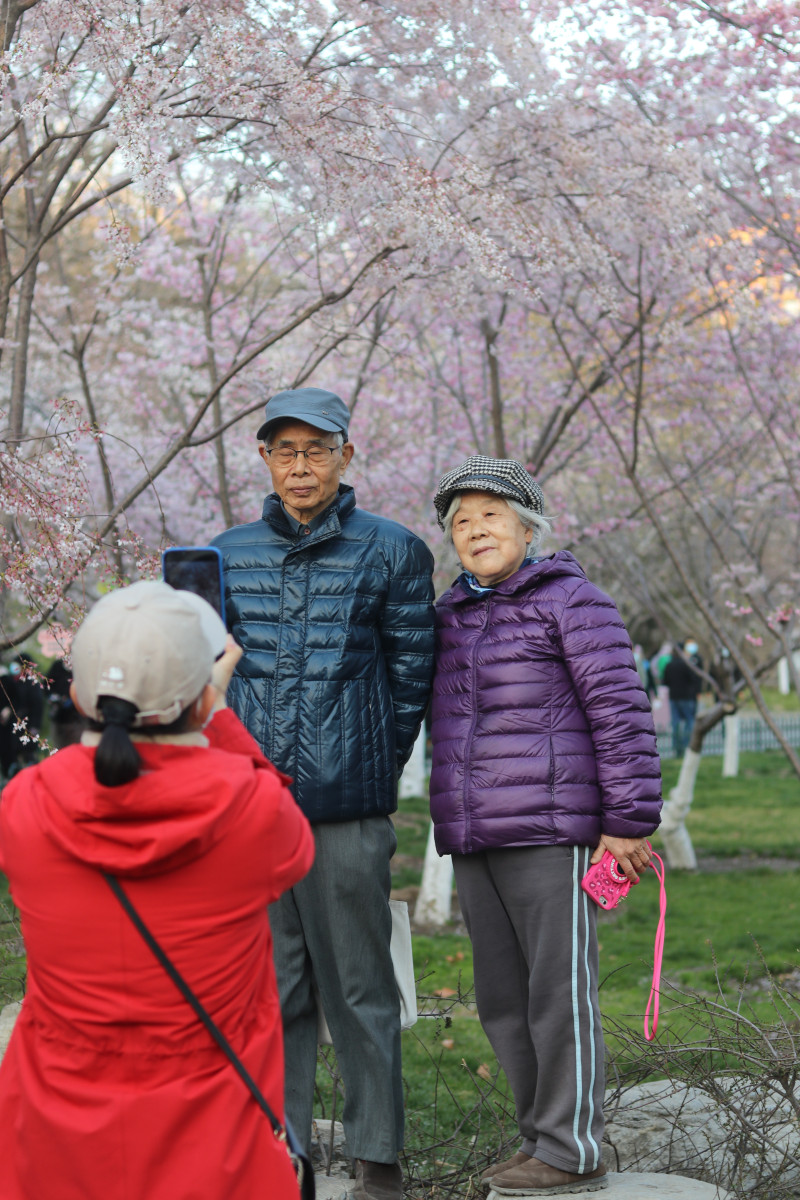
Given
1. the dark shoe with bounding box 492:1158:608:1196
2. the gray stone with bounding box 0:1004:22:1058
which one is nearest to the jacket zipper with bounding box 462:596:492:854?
the dark shoe with bounding box 492:1158:608:1196

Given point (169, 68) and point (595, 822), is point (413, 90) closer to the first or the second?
point (169, 68)

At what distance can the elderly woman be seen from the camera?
9.14ft

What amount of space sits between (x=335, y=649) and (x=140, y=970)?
1.26 meters

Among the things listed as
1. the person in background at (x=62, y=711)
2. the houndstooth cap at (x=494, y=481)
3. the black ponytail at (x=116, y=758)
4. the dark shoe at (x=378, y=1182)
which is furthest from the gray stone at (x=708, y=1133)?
the person in background at (x=62, y=711)

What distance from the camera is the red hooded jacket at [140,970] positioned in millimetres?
1715

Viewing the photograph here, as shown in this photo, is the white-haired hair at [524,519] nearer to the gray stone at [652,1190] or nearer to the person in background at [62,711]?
the gray stone at [652,1190]

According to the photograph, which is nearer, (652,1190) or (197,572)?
(197,572)

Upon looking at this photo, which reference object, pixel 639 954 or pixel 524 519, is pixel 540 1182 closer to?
pixel 524 519

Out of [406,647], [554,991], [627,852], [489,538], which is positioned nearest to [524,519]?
[489,538]

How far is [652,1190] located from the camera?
273cm

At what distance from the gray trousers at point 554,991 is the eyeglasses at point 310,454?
1069mm

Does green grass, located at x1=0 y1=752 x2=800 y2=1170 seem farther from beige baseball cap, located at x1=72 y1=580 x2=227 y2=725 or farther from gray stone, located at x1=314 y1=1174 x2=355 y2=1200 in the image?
beige baseball cap, located at x1=72 y1=580 x2=227 y2=725

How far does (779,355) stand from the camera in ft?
32.1

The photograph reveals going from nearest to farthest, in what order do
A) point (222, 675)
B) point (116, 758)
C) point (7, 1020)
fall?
1. point (116, 758)
2. point (222, 675)
3. point (7, 1020)
